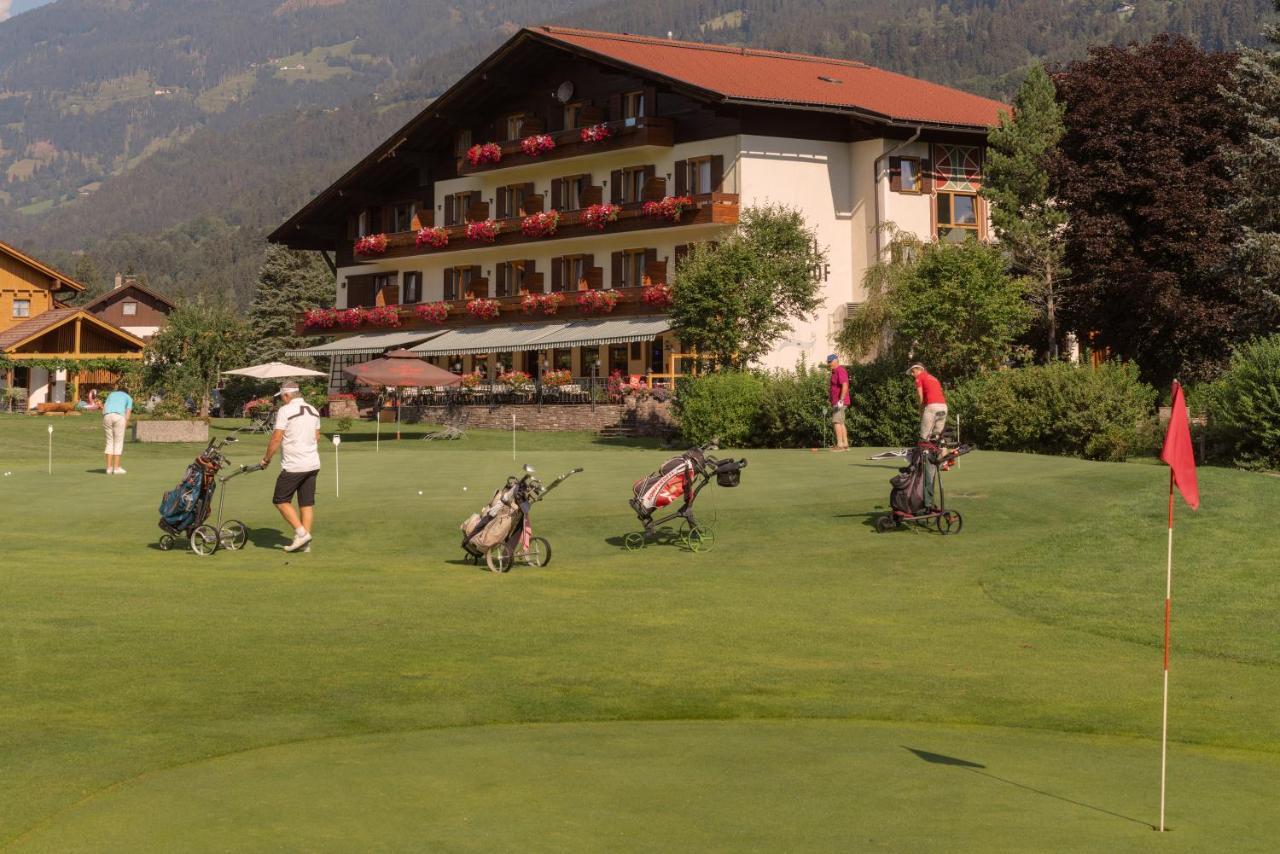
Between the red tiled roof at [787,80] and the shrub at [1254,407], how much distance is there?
26.1 metres

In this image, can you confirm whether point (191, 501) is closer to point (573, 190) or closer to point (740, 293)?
point (740, 293)

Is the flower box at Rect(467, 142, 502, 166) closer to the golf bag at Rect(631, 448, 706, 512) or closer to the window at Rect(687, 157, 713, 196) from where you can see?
the window at Rect(687, 157, 713, 196)

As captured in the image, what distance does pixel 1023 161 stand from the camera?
51469 millimetres

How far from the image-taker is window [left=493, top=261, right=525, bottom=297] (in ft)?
226

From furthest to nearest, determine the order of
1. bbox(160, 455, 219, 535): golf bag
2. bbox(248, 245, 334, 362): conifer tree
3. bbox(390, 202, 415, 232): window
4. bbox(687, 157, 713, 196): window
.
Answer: bbox(248, 245, 334, 362): conifer tree
bbox(390, 202, 415, 232): window
bbox(687, 157, 713, 196): window
bbox(160, 455, 219, 535): golf bag

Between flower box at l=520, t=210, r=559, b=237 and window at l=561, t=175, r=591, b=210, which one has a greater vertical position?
window at l=561, t=175, r=591, b=210

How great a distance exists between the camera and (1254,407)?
105ft

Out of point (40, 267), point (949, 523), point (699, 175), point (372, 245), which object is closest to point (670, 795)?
point (949, 523)

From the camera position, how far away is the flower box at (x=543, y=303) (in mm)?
64188

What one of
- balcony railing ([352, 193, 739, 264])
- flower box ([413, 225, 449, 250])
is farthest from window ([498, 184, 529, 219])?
flower box ([413, 225, 449, 250])

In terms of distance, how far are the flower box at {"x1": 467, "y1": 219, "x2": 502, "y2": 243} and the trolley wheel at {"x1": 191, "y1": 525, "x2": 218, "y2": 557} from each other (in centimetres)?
4711

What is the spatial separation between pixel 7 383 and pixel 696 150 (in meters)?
47.6

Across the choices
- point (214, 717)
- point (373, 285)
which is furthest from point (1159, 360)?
point (214, 717)

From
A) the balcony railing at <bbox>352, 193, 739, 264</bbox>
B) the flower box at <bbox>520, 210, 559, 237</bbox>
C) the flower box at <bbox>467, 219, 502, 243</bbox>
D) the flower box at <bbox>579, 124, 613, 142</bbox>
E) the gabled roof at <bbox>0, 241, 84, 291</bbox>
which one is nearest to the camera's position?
the balcony railing at <bbox>352, 193, 739, 264</bbox>
